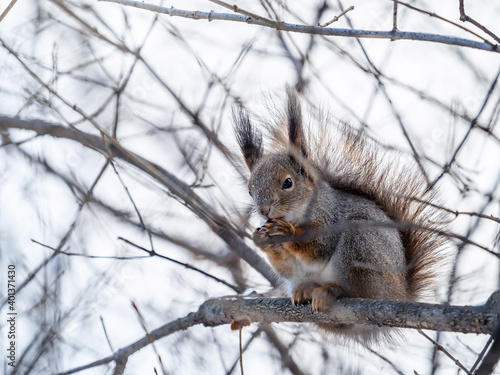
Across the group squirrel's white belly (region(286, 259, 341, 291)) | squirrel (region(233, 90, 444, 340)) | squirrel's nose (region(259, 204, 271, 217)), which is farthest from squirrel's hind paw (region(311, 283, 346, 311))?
squirrel's nose (region(259, 204, 271, 217))

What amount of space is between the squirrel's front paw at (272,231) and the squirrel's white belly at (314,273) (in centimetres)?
16

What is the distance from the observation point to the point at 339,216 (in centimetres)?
264

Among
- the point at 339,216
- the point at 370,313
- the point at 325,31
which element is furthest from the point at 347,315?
the point at 325,31

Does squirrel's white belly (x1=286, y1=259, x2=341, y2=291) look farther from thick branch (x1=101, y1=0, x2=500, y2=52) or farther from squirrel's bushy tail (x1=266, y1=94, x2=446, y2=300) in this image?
thick branch (x1=101, y1=0, x2=500, y2=52)

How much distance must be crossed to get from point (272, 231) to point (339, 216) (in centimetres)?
35

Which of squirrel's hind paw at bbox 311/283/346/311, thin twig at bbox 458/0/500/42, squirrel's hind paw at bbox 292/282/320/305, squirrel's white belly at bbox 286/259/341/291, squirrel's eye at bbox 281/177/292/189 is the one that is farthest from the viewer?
squirrel's eye at bbox 281/177/292/189

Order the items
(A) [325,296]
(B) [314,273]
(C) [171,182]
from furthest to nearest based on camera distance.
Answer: (C) [171,182]
(B) [314,273]
(A) [325,296]

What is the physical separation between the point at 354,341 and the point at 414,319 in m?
0.96

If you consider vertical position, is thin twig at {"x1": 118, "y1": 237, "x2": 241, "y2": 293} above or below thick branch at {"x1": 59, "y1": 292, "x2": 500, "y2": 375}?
above

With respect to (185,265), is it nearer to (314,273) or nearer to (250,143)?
(314,273)

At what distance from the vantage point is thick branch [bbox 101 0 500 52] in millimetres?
1646

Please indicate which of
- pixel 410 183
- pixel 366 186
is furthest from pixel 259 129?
pixel 410 183

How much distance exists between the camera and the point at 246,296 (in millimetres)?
2424

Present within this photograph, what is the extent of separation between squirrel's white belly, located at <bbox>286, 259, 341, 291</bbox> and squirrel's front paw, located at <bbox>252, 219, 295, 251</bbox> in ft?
0.53
